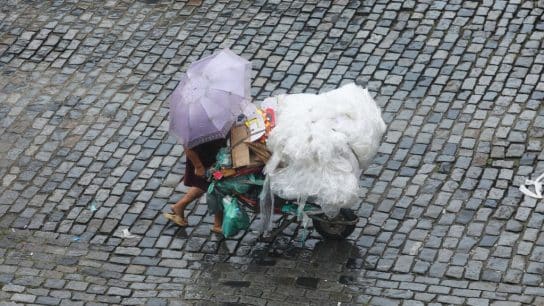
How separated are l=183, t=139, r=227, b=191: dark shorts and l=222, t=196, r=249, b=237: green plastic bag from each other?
296 mm

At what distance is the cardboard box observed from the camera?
8422 millimetres

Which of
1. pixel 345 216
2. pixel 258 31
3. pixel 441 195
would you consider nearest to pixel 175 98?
pixel 345 216

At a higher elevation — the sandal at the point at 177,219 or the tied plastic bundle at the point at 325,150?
the tied plastic bundle at the point at 325,150

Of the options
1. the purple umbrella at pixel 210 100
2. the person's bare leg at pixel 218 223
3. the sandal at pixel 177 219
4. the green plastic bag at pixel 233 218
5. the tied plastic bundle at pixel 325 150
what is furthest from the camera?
the sandal at pixel 177 219

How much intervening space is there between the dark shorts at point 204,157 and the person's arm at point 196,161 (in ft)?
0.14

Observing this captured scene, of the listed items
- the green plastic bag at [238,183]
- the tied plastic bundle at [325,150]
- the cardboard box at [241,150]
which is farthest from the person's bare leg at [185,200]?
the tied plastic bundle at [325,150]

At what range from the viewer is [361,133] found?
27.1 feet

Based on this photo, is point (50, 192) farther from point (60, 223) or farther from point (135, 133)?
point (135, 133)

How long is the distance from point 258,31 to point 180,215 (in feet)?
11.0

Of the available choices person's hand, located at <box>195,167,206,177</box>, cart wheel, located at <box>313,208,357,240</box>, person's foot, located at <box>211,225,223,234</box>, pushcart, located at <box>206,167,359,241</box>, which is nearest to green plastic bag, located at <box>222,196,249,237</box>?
pushcart, located at <box>206,167,359,241</box>

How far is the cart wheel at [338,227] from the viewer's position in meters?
8.66

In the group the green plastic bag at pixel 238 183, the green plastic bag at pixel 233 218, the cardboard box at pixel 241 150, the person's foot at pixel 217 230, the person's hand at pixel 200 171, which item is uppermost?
the cardboard box at pixel 241 150

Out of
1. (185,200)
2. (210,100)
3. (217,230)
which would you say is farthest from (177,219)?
(210,100)

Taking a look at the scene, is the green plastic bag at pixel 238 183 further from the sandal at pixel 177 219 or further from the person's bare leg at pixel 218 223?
the sandal at pixel 177 219
